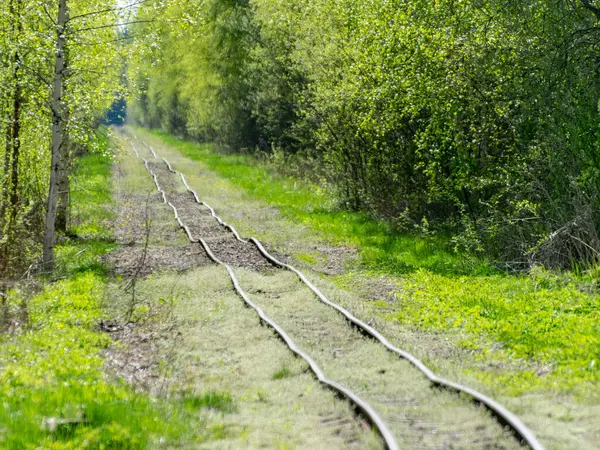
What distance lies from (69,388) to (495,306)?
6.15 m

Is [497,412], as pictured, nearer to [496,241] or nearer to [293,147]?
[496,241]

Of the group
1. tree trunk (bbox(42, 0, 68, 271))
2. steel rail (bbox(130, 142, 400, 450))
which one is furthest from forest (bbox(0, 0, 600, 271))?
steel rail (bbox(130, 142, 400, 450))

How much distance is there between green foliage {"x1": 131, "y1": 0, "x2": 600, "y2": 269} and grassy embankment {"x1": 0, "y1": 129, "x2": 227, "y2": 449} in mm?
6192

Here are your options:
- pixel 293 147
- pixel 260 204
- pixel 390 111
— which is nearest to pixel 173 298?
pixel 390 111

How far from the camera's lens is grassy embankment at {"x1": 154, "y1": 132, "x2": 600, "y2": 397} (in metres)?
7.96

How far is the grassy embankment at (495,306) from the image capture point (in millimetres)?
7965

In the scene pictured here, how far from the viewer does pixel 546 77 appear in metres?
13.4

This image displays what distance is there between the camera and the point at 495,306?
10789 mm

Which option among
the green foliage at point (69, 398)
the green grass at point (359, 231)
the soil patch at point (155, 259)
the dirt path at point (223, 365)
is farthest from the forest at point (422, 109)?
the green foliage at point (69, 398)

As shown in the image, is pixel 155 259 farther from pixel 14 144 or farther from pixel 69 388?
pixel 69 388

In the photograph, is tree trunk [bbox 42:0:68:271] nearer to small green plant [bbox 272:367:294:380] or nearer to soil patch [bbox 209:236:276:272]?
soil patch [bbox 209:236:276:272]

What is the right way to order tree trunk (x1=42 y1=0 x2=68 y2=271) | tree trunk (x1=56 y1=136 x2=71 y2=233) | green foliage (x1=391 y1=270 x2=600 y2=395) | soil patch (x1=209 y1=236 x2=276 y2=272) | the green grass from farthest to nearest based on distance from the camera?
tree trunk (x1=56 y1=136 x2=71 y2=233)
soil patch (x1=209 y1=236 x2=276 y2=272)
the green grass
tree trunk (x1=42 y1=0 x2=68 y2=271)
green foliage (x1=391 y1=270 x2=600 y2=395)

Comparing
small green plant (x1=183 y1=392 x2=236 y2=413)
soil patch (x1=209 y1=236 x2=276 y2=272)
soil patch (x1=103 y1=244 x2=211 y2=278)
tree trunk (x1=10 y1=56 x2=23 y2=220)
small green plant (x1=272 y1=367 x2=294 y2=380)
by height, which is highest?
tree trunk (x1=10 y1=56 x2=23 y2=220)

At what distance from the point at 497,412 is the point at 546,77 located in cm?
867
